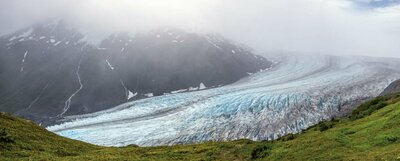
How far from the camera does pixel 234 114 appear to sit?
89.8 meters

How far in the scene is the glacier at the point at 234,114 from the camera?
83.7m

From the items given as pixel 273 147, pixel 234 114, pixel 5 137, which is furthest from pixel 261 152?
pixel 234 114

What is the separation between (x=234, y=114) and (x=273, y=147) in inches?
2329

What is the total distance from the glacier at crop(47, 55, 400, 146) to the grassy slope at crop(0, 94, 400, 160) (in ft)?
147

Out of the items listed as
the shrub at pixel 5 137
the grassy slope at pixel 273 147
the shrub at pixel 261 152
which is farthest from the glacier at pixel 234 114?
the shrub at pixel 5 137

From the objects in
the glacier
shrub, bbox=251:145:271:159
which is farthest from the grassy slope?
the glacier

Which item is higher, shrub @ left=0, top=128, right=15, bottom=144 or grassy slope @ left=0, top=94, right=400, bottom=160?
shrub @ left=0, top=128, right=15, bottom=144

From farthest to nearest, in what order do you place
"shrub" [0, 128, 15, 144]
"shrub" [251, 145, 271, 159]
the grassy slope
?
"shrub" [0, 128, 15, 144], "shrub" [251, 145, 271, 159], the grassy slope

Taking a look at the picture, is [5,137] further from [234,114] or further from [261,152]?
[234,114]

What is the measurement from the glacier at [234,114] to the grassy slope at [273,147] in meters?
44.7

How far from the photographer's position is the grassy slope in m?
23.7

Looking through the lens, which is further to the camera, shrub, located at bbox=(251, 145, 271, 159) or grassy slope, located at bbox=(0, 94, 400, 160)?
shrub, located at bbox=(251, 145, 271, 159)

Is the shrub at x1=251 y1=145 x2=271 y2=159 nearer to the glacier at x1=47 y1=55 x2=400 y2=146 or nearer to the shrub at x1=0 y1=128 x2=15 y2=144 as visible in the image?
the shrub at x1=0 y1=128 x2=15 y2=144

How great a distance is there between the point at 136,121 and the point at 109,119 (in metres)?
12.6
